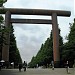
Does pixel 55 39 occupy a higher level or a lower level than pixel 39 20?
lower

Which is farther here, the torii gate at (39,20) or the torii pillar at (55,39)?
the torii pillar at (55,39)

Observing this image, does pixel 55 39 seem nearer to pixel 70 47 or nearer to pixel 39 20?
pixel 70 47

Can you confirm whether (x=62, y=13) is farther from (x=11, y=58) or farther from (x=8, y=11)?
(x=11, y=58)

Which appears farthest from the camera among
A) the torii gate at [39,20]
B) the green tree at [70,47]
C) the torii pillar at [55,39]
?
the torii pillar at [55,39]

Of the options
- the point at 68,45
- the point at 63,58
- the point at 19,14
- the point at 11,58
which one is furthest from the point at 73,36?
the point at 11,58

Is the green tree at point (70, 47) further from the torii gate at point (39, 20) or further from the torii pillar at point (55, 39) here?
the torii gate at point (39, 20)

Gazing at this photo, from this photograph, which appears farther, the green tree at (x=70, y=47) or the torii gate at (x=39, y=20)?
the torii gate at (x=39, y=20)

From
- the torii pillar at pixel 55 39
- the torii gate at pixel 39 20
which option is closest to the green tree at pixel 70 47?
the torii pillar at pixel 55 39

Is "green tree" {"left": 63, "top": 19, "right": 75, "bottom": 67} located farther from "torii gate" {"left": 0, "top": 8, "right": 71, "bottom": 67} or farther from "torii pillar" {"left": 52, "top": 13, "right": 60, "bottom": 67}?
"torii gate" {"left": 0, "top": 8, "right": 71, "bottom": 67}

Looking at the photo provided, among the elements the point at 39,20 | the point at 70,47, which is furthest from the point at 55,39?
the point at 39,20

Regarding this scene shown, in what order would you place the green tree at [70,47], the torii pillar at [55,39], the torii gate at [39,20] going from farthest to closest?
the torii pillar at [55,39], the torii gate at [39,20], the green tree at [70,47]

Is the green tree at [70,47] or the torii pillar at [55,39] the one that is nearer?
the green tree at [70,47]

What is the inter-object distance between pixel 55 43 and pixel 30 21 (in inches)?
233

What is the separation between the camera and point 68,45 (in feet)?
172
